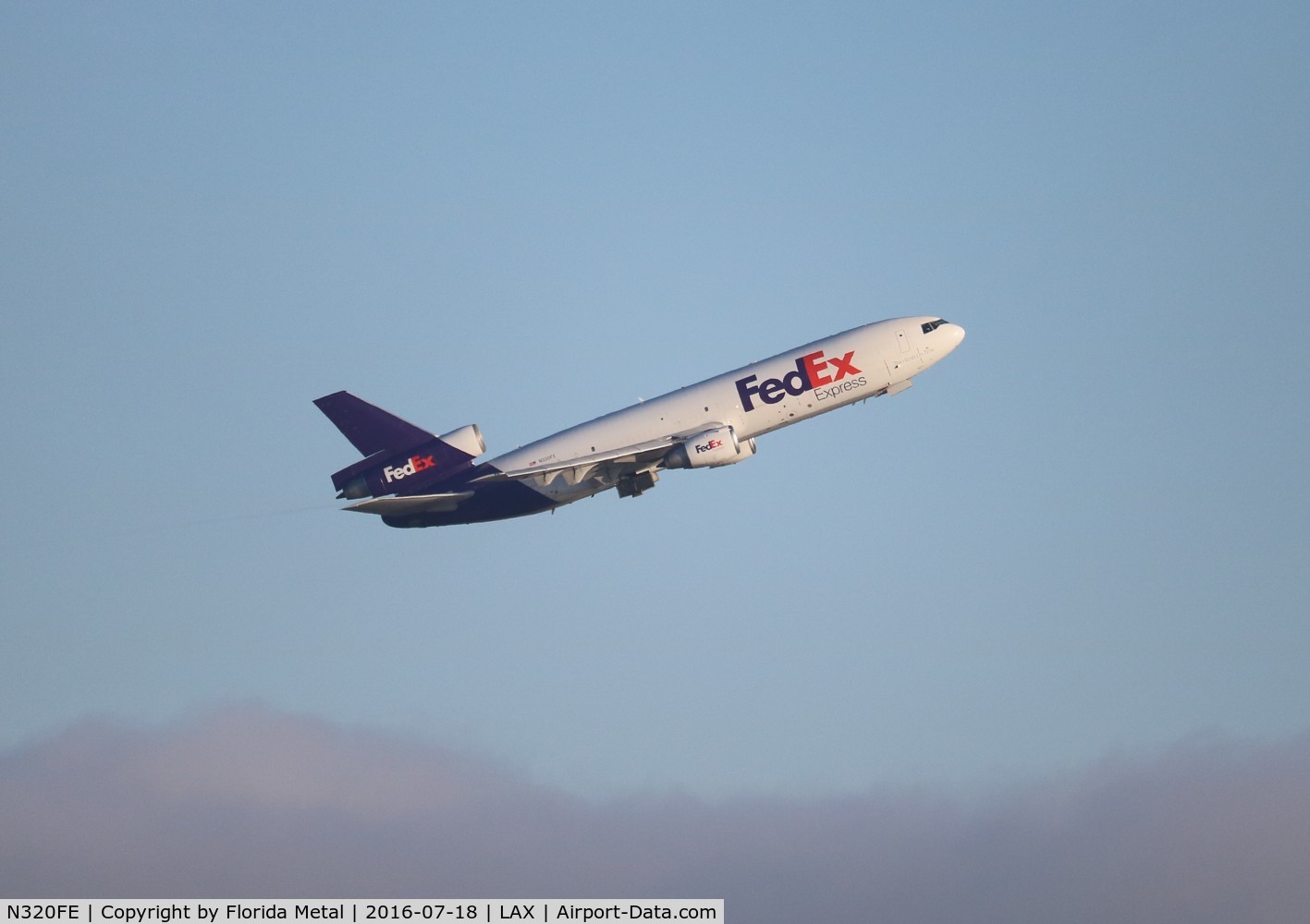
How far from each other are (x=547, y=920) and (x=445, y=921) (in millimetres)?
5734

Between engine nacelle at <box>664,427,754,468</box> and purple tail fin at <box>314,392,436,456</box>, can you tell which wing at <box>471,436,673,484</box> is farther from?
purple tail fin at <box>314,392,436,456</box>

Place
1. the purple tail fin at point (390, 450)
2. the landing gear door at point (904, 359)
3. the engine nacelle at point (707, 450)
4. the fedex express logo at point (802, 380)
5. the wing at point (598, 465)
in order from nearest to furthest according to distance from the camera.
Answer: the engine nacelle at point (707, 450)
the wing at point (598, 465)
the fedex express logo at point (802, 380)
the landing gear door at point (904, 359)
the purple tail fin at point (390, 450)

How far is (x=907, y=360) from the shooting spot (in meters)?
109

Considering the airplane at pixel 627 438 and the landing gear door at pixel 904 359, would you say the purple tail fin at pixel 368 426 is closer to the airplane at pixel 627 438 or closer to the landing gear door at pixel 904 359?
the airplane at pixel 627 438

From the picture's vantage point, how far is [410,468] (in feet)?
363

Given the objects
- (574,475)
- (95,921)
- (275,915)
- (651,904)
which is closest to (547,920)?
(651,904)

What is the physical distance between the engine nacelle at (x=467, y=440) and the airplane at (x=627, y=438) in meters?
0.06

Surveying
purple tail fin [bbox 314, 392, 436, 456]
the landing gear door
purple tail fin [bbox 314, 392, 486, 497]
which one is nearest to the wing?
purple tail fin [bbox 314, 392, 486, 497]

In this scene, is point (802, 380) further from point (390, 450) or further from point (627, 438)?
point (390, 450)

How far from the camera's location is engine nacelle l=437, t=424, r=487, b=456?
365 feet

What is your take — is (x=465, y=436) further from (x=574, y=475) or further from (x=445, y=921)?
(x=445, y=921)

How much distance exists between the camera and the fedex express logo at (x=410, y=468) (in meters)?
110

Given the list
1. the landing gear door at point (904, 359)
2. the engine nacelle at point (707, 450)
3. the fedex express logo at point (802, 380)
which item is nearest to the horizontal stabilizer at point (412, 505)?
the engine nacelle at point (707, 450)

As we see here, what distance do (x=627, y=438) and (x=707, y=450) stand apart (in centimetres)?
570
